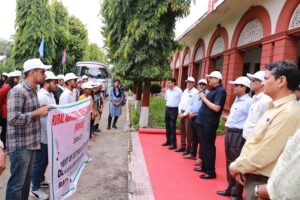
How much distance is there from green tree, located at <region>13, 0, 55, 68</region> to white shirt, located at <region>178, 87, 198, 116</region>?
15.6 metres

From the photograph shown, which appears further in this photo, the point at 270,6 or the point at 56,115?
the point at 270,6

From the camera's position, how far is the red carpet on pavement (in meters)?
5.05

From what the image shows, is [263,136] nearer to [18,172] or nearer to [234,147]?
[234,147]

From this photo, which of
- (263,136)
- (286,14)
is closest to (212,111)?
(263,136)

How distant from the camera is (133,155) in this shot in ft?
24.5

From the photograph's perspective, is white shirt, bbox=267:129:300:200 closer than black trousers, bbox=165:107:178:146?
Yes

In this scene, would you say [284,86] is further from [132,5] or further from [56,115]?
[132,5]

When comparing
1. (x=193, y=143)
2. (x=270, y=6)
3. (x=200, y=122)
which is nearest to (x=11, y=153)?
(x=200, y=122)

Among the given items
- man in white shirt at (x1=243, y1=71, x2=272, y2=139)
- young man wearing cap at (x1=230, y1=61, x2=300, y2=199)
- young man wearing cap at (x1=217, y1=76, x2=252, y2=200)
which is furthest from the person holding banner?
young man wearing cap at (x1=230, y1=61, x2=300, y2=199)

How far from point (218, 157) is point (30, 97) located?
5.09m

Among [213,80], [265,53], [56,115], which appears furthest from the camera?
[265,53]

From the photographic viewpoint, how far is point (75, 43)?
35.3 meters

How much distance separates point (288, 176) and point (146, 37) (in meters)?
9.26

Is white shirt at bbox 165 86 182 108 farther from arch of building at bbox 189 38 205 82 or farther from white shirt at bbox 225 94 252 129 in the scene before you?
arch of building at bbox 189 38 205 82
